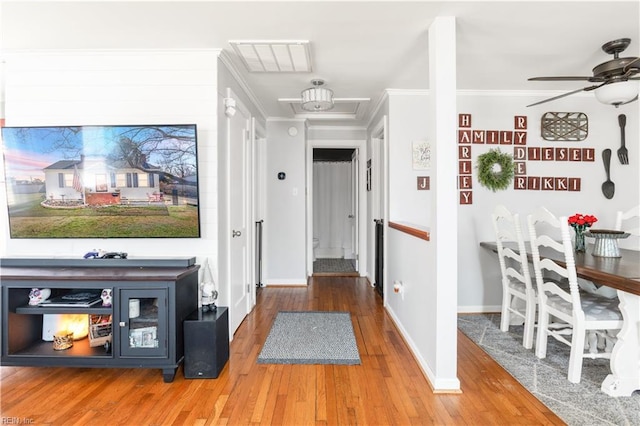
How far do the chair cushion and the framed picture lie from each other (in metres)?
1.65

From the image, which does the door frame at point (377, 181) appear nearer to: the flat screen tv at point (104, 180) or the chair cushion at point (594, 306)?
the chair cushion at point (594, 306)

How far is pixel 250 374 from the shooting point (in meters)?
2.26

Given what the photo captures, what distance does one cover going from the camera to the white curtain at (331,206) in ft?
22.2

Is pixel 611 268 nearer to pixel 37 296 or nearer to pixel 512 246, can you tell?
pixel 512 246

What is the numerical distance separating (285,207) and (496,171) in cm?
263

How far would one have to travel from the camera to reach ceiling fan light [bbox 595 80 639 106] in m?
2.14

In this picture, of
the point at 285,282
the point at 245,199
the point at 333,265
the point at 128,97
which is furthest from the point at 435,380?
the point at 333,265

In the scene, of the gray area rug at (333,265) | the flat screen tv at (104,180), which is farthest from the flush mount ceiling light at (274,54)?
the gray area rug at (333,265)

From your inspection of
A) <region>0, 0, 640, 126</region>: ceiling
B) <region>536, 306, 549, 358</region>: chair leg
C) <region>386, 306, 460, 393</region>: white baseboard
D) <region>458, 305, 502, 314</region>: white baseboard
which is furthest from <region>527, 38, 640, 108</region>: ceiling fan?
<region>458, 305, 502, 314</region>: white baseboard

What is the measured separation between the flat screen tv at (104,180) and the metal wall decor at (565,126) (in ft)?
11.5

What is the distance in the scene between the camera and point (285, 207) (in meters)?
4.64

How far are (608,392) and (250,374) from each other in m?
2.23

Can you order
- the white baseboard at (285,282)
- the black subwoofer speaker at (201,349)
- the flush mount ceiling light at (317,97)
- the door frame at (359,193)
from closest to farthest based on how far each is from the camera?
the black subwoofer speaker at (201,349), the flush mount ceiling light at (317,97), the white baseboard at (285,282), the door frame at (359,193)

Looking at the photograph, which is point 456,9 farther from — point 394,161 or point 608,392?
point 608,392
